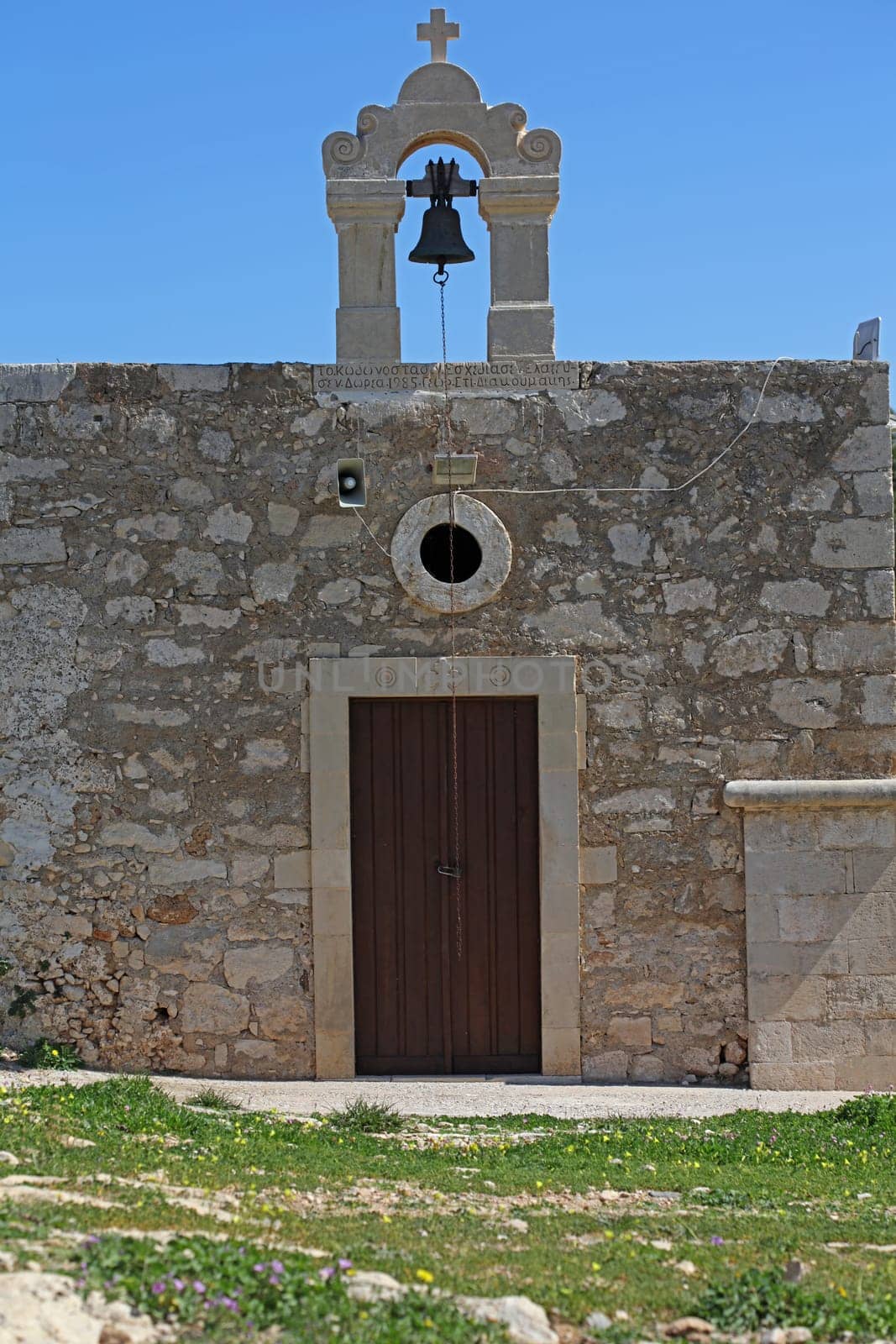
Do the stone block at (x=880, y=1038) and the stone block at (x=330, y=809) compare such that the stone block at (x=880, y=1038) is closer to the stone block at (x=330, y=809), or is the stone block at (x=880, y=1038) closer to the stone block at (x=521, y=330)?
the stone block at (x=330, y=809)

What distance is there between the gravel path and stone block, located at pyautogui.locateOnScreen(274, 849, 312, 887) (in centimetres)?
97

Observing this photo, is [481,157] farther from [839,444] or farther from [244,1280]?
[244,1280]

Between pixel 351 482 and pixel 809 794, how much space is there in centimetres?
277

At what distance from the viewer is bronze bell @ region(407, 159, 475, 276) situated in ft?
24.9

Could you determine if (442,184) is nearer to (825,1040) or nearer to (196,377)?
(196,377)

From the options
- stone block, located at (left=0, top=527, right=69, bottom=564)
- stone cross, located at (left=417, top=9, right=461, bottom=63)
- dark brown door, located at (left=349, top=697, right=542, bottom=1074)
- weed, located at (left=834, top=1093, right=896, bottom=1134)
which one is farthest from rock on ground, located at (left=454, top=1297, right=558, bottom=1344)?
stone cross, located at (left=417, top=9, right=461, bottom=63)

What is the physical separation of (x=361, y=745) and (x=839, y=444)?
2871 millimetres

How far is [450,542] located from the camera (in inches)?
294

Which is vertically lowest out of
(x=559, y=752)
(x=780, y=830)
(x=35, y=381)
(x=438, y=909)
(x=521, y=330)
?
(x=438, y=909)

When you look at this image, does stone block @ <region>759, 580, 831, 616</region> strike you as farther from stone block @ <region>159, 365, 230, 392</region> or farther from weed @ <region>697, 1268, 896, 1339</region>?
weed @ <region>697, 1268, 896, 1339</region>

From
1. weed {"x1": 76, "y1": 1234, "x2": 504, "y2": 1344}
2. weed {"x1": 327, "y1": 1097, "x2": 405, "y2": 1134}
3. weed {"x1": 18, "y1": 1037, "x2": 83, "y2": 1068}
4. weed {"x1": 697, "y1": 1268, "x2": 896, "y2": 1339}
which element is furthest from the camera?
weed {"x1": 18, "y1": 1037, "x2": 83, "y2": 1068}

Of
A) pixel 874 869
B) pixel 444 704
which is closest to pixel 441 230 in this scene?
pixel 444 704

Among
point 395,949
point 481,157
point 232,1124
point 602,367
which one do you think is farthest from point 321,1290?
point 481,157

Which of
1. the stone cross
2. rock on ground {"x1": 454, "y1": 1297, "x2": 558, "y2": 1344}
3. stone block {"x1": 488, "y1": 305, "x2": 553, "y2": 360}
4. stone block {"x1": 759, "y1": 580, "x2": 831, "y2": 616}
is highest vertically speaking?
the stone cross
